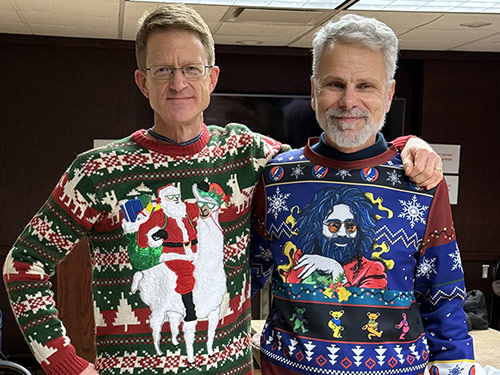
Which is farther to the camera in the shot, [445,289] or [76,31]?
[76,31]

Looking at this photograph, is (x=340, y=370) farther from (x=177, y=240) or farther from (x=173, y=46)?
(x=173, y=46)

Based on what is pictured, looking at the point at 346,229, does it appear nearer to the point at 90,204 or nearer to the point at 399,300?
the point at 399,300

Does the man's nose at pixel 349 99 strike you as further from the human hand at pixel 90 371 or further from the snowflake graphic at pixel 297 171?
the human hand at pixel 90 371

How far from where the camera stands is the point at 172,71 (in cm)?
169

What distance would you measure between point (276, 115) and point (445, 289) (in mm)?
4832

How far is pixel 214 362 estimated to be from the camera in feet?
5.51

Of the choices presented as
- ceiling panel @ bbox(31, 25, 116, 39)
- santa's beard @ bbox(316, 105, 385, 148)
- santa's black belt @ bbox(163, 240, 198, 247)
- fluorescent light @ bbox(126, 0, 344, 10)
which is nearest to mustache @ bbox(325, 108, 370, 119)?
santa's beard @ bbox(316, 105, 385, 148)

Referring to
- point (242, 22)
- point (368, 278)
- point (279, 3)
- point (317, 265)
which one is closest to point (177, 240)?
point (317, 265)

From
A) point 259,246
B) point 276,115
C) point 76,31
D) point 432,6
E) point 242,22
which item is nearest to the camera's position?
point 259,246

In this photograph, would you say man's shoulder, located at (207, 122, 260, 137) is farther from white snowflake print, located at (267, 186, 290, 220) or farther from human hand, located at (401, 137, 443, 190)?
human hand, located at (401, 137, 443, 190)

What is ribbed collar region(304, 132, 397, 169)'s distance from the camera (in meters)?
1.67

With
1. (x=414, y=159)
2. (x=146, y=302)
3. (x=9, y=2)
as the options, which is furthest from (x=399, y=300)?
(x=9, y=2)

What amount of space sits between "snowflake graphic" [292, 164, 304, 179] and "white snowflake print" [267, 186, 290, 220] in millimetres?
53

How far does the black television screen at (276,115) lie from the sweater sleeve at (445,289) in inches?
186
